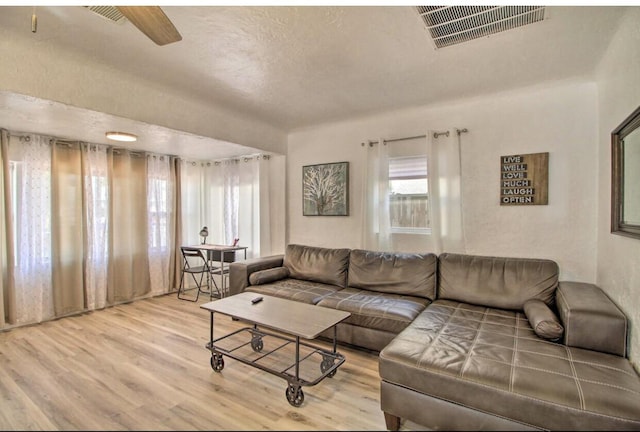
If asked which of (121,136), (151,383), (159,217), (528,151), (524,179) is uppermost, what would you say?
(121,136)

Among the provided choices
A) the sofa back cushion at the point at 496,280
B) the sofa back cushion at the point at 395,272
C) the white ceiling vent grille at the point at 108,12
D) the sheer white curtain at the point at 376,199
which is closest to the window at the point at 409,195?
the sheer white curtain at the point at 376,199

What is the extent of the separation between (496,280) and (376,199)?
1418 mm

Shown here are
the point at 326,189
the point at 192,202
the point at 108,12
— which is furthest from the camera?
the point at 192,202

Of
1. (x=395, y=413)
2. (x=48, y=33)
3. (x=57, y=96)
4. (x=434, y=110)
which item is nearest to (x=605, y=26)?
(x=434, y=110)

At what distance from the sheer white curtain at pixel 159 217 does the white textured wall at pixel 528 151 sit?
9.64 ft

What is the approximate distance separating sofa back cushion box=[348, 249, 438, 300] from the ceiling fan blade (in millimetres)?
2552

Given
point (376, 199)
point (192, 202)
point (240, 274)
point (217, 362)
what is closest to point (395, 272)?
point (376, 199)

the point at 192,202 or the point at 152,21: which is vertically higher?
the point at 152,21

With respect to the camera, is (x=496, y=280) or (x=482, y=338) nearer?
(x=482, y=338)

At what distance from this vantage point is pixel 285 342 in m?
2.81

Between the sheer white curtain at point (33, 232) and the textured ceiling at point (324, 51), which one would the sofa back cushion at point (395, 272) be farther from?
the sheer white curtain at point (33, 232)

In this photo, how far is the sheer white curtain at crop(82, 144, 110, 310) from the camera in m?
3.63

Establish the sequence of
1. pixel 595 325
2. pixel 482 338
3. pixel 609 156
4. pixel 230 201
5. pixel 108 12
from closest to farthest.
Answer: pixel 108 12 < pixel 595 325 < pixel 482 338 < pixel 609 156 < pixel 230 201

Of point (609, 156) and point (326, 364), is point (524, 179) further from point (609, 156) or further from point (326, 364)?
point (326, 364)
